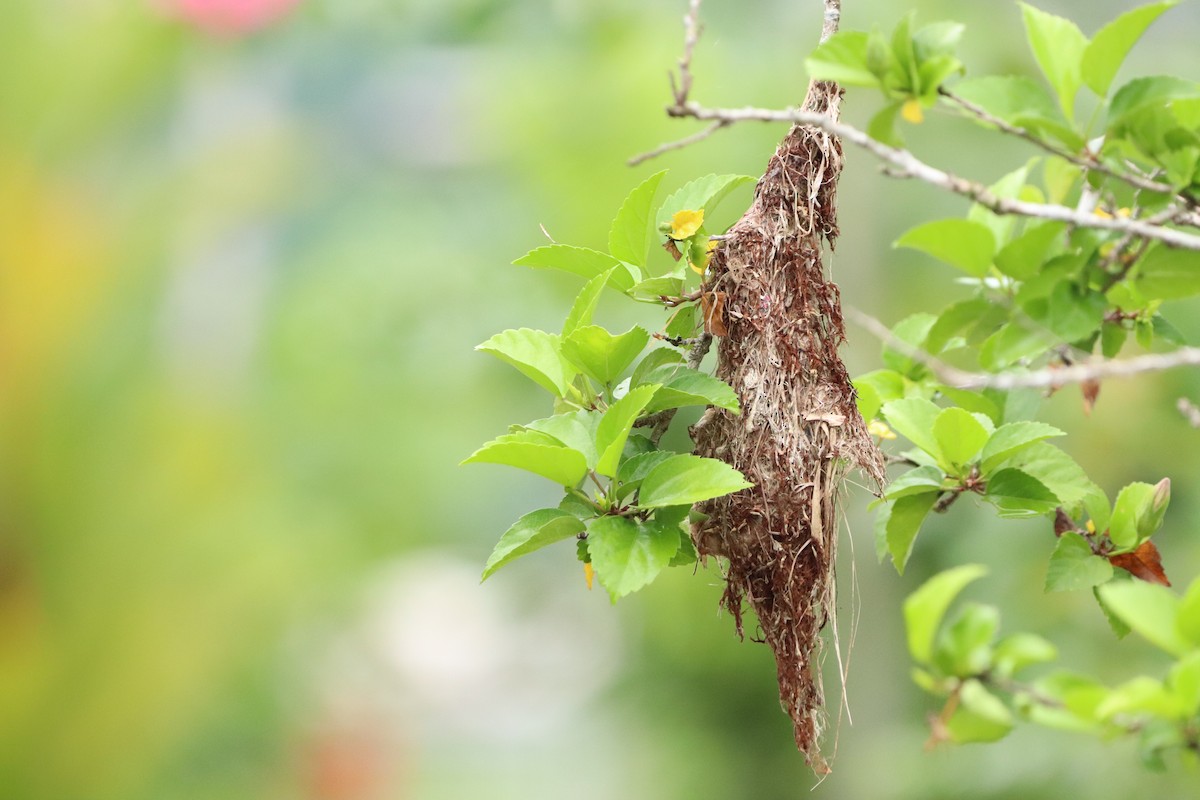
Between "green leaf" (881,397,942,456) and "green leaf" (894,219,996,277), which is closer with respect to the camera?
"green leaf" (894,219,996,277)

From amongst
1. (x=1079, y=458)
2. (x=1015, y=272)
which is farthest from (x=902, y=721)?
(x=1015, y=272)

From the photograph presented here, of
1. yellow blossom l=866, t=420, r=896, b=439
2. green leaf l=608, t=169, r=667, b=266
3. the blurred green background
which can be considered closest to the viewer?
green leaf l=608, t=169, r=667, b=266

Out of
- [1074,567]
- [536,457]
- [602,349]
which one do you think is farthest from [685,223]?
[1074,567]

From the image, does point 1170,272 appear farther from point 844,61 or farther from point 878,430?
point 878,430

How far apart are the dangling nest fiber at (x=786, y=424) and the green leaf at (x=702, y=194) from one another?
0.04 meters

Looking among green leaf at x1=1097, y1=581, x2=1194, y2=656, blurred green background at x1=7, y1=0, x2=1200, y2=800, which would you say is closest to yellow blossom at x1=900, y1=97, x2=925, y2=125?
green leaf at x1=1097, y1=581, x2=1194, y2=656

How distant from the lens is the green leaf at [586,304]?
0.75 metres

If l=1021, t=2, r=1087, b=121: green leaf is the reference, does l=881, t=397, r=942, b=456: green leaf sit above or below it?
below

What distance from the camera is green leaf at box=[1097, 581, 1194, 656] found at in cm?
48

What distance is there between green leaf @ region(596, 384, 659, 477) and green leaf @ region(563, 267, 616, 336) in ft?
0.27

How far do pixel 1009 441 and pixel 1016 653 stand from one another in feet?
0.83

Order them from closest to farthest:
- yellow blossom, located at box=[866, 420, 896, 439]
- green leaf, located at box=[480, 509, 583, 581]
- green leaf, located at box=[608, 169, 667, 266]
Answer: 1. green leaf, located at box=[480, 509, 583, 581]
2. green leaf, located at box=[608, 169, 667, 266]
3. yellow blossom, located at box=[866, 420, 896, 439]

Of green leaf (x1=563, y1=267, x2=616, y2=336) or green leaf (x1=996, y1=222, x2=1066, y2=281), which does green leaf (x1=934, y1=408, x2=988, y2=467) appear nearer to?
green leaf (x1=996, y1=222, x2=1066, y2=281)

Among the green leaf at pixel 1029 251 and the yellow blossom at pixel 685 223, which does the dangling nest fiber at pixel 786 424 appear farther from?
the green leaf at pixel 1029 251
